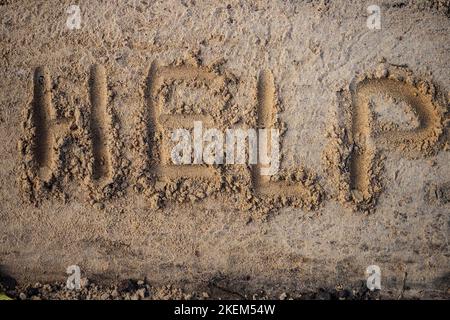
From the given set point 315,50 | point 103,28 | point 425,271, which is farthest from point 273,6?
point 425,271

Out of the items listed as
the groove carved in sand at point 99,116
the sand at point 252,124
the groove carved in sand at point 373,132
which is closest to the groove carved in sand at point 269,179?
the sand at point 252,124

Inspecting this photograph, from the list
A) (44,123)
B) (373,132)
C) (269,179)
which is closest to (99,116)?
(44,123)

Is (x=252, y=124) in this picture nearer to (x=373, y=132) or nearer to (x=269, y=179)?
(x=269, y=179)

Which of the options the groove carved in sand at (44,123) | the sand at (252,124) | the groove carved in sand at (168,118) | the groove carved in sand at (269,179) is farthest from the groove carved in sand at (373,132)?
the groove carved in sand at (44,123)

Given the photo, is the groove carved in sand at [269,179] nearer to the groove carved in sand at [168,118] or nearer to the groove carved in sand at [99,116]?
the groove carved in sand at [168,118]

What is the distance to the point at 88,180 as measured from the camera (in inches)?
78.4

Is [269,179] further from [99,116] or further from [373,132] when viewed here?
[99,116]

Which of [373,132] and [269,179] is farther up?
[373,132]

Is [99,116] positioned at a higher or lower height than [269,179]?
higher

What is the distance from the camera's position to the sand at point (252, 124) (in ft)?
6.48

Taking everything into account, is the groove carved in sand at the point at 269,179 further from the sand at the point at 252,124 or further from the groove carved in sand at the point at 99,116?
the groove carved in sand at the point at 99,116

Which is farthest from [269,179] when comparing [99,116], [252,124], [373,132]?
[99,116]

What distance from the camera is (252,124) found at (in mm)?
1973

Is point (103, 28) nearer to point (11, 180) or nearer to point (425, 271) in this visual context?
point (11, 180)
